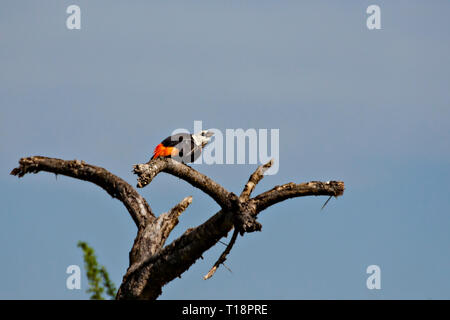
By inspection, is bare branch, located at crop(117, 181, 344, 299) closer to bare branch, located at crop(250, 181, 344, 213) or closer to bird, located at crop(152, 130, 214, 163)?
bare branch, located at crop(250, 181, 344, 213)

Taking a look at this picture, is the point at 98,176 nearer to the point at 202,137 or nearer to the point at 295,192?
the point at 295,192

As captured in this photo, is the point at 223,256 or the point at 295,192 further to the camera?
the point at 295,192

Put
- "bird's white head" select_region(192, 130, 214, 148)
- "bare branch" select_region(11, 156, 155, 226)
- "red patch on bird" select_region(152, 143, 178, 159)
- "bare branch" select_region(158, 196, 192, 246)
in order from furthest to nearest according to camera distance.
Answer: "bird's white head" select_region(192, 130, 214, 148) < "red patch on bird" select_region(152, 143, 178, 159) < "bare branch" select_region(158, 196, 192, 246) < "bare branch" select_region(11, 156, 155, 226)

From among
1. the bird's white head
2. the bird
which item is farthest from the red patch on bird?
the bird's white head

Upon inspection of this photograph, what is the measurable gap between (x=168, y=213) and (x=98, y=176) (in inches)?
47.1

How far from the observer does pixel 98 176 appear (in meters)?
11.6

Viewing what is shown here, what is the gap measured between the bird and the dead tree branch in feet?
7.16

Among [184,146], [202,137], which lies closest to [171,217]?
[184,146]

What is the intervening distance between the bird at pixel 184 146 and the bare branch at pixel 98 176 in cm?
242

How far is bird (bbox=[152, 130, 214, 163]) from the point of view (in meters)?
14.3
